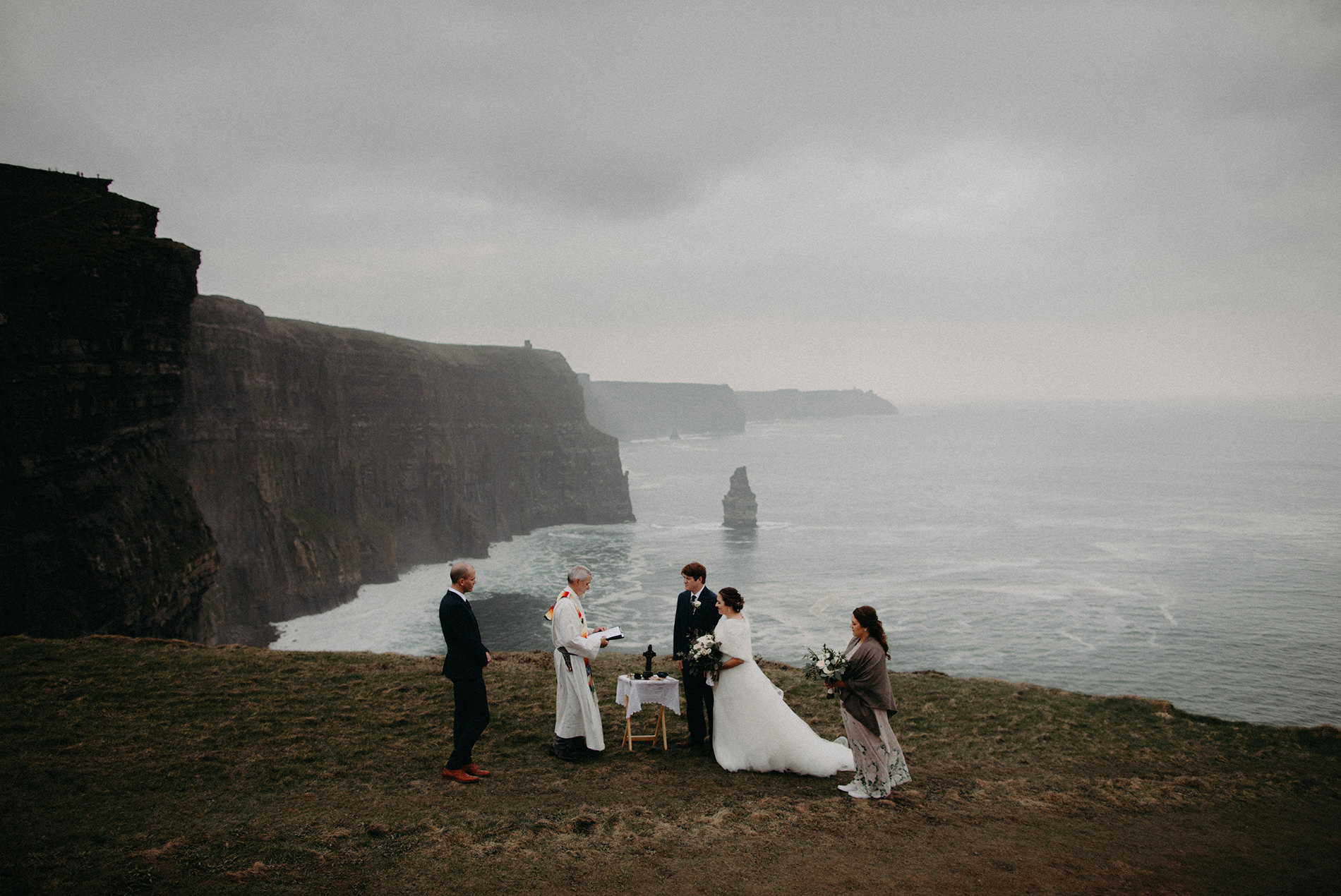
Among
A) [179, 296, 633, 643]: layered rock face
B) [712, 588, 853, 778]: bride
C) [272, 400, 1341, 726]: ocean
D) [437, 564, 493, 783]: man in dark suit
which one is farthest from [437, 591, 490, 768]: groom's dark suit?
[179, 296, 633, 643]: layered rock face

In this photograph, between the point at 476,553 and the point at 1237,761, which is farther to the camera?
the point at 476,553

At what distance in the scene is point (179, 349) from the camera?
36.2m

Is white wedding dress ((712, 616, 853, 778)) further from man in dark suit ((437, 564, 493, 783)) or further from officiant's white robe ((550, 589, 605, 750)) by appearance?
man in dark suit ((437, 564, 493, 783))

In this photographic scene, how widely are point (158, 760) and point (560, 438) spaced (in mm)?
97186

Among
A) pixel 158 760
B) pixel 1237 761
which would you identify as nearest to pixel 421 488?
pixel 158 760

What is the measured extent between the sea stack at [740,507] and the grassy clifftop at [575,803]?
260 ft

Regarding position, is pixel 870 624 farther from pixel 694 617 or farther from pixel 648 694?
pixel 648 694

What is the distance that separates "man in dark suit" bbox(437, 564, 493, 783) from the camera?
1001 centimetres

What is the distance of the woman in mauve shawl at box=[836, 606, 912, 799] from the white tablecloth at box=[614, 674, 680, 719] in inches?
113

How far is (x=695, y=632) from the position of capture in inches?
443

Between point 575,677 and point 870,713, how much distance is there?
4.52m

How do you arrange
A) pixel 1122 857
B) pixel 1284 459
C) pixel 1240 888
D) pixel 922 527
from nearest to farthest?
pixel 1240 888 → pixel 1122 857 → pixel 922 527 → pixel 1284 459

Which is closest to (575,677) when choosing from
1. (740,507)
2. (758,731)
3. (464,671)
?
(464,671)

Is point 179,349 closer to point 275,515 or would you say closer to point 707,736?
point 275,515
